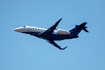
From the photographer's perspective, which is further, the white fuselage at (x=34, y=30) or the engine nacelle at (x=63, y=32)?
the white fuselage at (x=34, y=30)

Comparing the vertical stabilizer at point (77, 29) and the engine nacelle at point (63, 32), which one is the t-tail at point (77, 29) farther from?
the engine nacelle at point (63, 32)

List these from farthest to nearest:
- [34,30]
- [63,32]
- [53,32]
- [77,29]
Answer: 1. [77,29]
2. [34,30]
3. [53,32]
4. [63,32]

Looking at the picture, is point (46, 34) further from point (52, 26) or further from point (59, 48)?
point (59, 48)

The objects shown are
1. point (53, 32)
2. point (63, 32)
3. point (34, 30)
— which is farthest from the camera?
point (34, 30)

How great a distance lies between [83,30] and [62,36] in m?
5.90

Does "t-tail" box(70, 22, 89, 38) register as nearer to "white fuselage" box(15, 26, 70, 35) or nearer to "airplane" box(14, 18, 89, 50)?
"airplane" box(14, 18, 89, 50)

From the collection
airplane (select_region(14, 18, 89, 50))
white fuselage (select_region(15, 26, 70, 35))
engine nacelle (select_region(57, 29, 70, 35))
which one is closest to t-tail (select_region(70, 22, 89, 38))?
airplane (select_region(14, 18, 89, 50))

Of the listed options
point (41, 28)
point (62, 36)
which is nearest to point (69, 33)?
point (62, 36)

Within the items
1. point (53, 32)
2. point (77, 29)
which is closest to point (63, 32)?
point (53, 32)

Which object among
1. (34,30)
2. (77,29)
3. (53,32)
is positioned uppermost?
(34,30)

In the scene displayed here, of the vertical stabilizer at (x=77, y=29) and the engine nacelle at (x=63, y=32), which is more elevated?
the vertical stabilizer at (x=77, y=29)

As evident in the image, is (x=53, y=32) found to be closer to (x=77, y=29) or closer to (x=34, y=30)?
(x=34, y=30)

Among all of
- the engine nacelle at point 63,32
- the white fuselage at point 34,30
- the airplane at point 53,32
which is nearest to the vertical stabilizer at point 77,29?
the airplane at point 53,32

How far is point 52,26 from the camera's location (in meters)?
38.6
